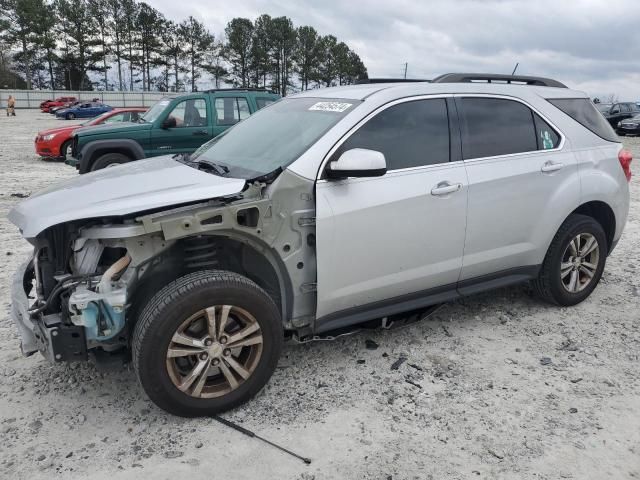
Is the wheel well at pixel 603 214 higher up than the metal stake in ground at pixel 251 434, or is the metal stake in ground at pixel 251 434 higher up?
the wheel well at pixel 603 214

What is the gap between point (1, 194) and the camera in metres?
9.21

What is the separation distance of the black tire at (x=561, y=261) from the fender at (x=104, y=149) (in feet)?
25.0

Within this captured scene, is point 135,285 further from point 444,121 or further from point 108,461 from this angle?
point 444,121

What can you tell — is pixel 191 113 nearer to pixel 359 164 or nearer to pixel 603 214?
pixel 603 214

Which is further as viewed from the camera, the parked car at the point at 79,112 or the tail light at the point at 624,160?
the parked car at the point at 79,112

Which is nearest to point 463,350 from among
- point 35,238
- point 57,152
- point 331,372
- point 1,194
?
point 331,372

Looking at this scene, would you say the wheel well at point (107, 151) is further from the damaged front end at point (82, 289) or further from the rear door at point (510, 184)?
the rear door at point (510, 184)

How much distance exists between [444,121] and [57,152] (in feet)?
41.4

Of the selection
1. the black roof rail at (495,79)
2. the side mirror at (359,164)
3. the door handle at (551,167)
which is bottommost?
the door handle at (551,167)

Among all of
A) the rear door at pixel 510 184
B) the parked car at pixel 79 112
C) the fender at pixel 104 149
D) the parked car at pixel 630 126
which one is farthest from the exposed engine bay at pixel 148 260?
the parked car at pixel 79 112

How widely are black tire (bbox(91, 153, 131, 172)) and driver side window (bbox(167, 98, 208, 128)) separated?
1.24 metres

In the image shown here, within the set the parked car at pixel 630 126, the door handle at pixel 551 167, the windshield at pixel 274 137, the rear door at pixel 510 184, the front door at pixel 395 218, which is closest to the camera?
the front door at pixel 395 218

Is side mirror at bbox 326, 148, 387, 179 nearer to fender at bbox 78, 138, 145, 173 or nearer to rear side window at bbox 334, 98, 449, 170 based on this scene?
rear side window at bbox 334, 98, 449, 170

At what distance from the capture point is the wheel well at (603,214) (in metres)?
4.44
